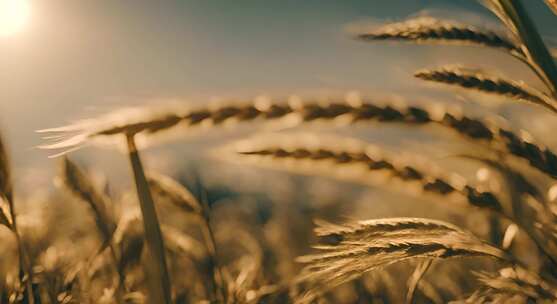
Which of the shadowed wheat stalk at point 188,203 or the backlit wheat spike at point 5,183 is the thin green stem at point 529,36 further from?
the shadowed wheat stalk at point 188,203

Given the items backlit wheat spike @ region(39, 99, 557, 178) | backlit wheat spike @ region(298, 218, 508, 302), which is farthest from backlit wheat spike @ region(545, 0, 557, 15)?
backlit wheat spike @ region(298, 218, 508, 302)

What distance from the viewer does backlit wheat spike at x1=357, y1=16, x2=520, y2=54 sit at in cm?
115

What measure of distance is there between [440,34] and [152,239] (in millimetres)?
625

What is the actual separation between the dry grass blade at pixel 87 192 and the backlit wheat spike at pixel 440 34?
3.65ft

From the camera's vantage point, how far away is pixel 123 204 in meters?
2.72

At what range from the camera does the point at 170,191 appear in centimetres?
227

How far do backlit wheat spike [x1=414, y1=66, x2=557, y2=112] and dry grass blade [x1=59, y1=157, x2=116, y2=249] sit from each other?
3.90 ft

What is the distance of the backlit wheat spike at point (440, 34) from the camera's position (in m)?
1.15

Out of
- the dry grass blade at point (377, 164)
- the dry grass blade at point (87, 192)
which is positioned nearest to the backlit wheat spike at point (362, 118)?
the dry grass blade at point (377, 164)

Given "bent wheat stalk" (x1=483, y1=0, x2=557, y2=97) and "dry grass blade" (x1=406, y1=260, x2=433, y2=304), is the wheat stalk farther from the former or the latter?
"bent wheat stalk" (x1=483, y1=0, x2=557, y2=97)

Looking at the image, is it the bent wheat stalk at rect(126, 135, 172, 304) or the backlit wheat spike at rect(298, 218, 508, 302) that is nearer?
the backlit wheat spike at rect(298, 218, 508, 302)

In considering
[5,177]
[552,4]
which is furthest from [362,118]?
[5,177]

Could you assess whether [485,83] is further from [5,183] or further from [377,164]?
[5,183]

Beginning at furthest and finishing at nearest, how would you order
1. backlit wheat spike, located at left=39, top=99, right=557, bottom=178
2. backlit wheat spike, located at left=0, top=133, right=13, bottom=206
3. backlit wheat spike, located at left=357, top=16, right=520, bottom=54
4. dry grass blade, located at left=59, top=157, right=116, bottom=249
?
dry grass blade, located at left=59, top=157, right=116, bottom=249, backlit wheat spike, located at left=0, top=133, right=13, bottom=206, backlit wheat spike, located at left=357, top=16, right=520, bottom=54, backlit wheat spike, located at left=39, top=99, right=557, bottom=178
